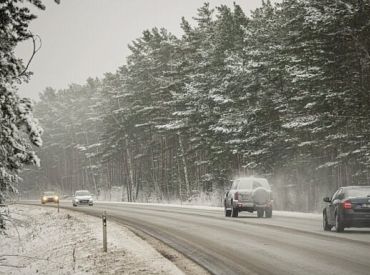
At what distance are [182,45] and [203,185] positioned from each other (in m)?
14.2

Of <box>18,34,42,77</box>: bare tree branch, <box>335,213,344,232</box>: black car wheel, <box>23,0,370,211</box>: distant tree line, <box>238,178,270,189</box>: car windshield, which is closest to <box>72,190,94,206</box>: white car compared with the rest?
<box>23,0,370,211</box>: distant tree line

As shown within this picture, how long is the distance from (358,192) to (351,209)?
0.84m

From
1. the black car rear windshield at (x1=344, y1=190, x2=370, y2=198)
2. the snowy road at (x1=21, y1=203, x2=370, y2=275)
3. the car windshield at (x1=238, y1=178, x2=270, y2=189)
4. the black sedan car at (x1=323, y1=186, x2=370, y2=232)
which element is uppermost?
the car windshield at (x1=238, y1=178, x2=270, y2=189)

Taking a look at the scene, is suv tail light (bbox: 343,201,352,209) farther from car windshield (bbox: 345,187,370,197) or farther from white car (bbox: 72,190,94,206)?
white car (bbox: 72,190,94,206)

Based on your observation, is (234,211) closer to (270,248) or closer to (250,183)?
(250,183)

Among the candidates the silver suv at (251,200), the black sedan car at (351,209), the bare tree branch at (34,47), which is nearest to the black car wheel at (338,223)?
the black sedan car at (351,209)

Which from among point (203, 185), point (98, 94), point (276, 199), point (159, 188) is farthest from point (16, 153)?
point (98, 94)

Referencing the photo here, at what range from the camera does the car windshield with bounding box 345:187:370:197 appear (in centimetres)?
1789

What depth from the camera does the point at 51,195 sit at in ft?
195

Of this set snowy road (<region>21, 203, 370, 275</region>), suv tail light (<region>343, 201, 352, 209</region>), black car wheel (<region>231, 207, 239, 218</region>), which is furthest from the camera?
black car wheel (<region>231, 207, 239, 218</region>)

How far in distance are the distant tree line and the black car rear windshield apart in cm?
1006

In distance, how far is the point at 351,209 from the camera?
690 inches

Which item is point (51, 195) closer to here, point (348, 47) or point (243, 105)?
point (243, 105)

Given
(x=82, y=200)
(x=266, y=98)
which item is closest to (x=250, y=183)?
(x=266, y=98)
